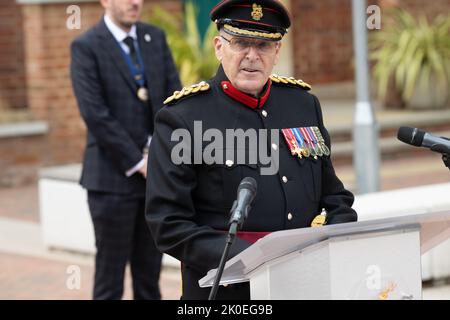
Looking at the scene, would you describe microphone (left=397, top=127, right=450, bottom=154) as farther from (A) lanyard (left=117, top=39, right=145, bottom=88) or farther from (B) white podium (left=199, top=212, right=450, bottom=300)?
(A) lanyard (left=117, top=39, right=145, bottom=88)

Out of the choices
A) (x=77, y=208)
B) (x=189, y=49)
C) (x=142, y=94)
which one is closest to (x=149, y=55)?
(x=142, y=94)

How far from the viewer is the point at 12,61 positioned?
1262cm

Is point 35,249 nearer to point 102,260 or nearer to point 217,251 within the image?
point 102,260

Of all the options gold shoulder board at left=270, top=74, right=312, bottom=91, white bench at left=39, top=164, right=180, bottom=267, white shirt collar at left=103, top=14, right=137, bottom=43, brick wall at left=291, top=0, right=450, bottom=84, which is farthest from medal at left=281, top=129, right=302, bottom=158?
brick wall at left=291, top=0, right=450, bottom=84

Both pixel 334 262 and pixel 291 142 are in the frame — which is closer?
pixel 334 262

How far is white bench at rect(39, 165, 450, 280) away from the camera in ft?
23.5

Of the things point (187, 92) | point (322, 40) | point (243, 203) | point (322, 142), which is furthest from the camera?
point (322, 40)

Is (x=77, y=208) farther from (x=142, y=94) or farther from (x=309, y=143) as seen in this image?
(x=309, y=143)

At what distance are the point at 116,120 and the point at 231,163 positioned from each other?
2.27 meters

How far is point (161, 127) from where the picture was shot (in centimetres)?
362

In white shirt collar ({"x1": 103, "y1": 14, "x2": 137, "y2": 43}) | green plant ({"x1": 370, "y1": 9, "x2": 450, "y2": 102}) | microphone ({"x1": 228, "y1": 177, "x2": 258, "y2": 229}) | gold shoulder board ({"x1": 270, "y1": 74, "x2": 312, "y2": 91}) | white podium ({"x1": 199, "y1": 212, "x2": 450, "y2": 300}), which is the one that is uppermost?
green plant ({"x1": 370, "y1": 9, "x2": 450, "y2": 102})

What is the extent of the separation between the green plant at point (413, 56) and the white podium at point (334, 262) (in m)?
9.53

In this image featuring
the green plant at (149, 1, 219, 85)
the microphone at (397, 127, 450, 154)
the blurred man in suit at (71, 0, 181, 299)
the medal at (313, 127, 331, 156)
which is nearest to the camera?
the microphone at (397, 127, 450, 154)

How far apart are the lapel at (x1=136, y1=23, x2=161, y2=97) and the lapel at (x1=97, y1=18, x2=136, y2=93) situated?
4.0 inches
